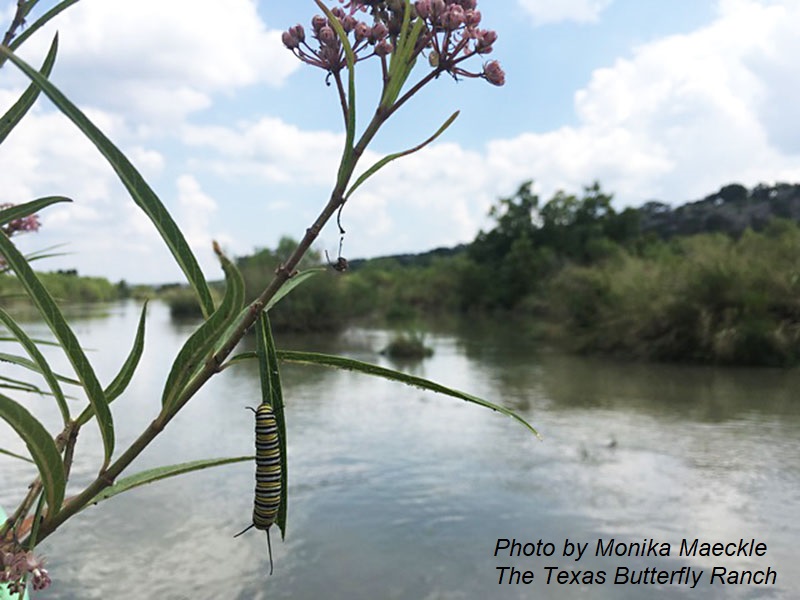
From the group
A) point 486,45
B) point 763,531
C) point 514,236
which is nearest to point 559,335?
point 763,531

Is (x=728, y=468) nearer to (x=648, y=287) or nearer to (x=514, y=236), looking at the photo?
(x=648, y=287)

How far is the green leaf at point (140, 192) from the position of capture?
41 cm

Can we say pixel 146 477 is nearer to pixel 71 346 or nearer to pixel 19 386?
pixel 71 346

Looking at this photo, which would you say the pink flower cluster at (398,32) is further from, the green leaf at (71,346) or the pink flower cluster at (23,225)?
the pink flower cluster at (23,225)

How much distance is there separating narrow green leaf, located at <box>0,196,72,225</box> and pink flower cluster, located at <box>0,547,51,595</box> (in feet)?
0.86

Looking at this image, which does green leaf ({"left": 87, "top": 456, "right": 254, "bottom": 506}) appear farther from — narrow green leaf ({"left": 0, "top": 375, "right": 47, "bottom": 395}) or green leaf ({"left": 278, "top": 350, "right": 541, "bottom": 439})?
narrow green leaf ({"left": 0, "top": 375, "right": 47, "bottom": 395})

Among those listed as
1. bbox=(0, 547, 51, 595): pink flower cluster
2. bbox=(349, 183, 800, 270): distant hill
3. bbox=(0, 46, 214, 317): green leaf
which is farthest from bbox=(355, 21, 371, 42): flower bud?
bbox=(349, 183, 800, 270): distant hill

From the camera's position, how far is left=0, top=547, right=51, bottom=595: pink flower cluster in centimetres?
47

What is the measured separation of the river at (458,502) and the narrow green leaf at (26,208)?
3.21 m

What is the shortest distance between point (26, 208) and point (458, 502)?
14.4 ft

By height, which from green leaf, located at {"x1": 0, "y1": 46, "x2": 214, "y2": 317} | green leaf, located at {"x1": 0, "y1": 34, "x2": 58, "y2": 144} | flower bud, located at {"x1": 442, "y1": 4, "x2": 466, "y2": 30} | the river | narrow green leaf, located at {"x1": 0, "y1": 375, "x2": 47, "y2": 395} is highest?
flower bud, located at {"x1": 442, "y1": 4, "x2": 466, "y2": 30}

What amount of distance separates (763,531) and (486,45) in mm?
4316

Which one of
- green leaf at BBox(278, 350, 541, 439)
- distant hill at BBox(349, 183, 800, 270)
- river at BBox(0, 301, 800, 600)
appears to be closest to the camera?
green leaf at BBox(278, 350, 541, 439)

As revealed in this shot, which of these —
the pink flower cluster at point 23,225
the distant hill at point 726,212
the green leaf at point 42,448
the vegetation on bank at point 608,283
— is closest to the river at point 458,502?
the vegetation on bank at point 608,283
